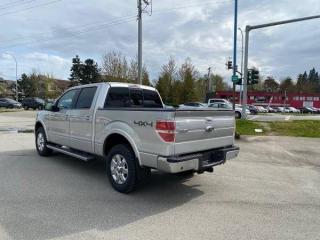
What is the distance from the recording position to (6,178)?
22.1 feet

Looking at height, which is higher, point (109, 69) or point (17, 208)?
point (109, 69)

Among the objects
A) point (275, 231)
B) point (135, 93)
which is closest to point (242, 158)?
→ point (135, 93)

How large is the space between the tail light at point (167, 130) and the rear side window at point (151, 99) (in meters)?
2.38

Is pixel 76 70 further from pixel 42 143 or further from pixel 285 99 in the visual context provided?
pixel 42 143

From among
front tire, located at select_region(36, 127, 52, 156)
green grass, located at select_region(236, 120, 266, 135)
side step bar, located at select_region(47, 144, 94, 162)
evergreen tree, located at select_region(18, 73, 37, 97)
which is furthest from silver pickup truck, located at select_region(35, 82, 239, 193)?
evergreen tree, located at select_region(18, 73, 37, 97)

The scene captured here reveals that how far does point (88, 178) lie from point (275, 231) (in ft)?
12.8

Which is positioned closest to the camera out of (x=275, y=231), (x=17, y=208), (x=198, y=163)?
(x=275, y=231)

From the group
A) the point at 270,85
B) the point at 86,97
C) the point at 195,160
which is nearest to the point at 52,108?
the point at 86,97

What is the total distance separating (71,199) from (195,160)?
211 cm

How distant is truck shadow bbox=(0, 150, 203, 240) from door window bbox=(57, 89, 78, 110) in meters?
1.41

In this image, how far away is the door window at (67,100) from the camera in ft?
25.5

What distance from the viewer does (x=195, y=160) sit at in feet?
17.7

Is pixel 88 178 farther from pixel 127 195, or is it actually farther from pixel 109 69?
pixel 109 69

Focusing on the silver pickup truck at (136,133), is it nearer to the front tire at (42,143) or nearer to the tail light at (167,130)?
the tail light at (167,130)
